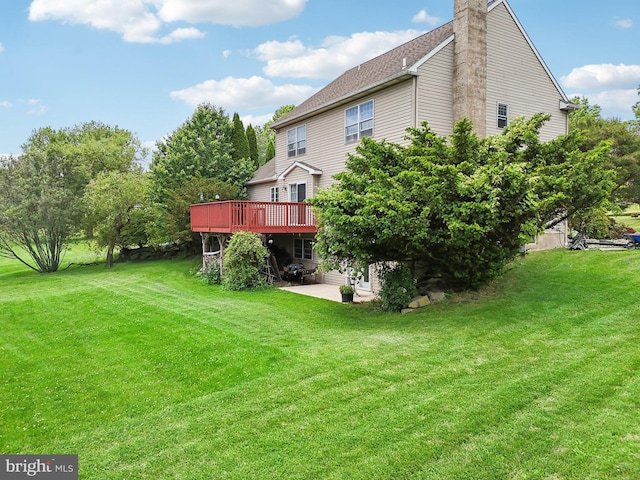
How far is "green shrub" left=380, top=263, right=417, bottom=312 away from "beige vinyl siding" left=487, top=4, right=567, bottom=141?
6964 mm

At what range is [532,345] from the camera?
699 cm

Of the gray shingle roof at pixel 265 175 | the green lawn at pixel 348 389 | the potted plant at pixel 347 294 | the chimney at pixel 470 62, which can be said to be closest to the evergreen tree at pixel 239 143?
the gray shingle roof at pixel 265 175

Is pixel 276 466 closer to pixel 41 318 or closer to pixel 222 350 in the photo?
pixel 222 350

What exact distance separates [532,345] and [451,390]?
2322 mm

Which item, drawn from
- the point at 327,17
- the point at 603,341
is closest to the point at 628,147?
the point at 327,17

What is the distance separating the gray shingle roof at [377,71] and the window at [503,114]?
305 centimetres

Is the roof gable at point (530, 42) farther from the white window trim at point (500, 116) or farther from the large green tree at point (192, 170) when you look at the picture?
the large green tree at point (192, 170)

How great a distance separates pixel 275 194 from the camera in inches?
842

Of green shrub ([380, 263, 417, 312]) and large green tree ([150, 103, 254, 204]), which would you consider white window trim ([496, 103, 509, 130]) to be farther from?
large green tree ([150, 103, 254, 204])

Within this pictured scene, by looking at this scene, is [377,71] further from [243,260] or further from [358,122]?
[243,260]

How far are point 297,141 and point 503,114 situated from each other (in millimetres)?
8529

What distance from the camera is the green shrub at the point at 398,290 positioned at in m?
10.4

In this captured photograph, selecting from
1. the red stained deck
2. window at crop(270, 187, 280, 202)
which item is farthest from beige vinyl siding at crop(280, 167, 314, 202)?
the red stained deck

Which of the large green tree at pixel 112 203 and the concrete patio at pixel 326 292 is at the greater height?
the large green tree at pixel 112 203
